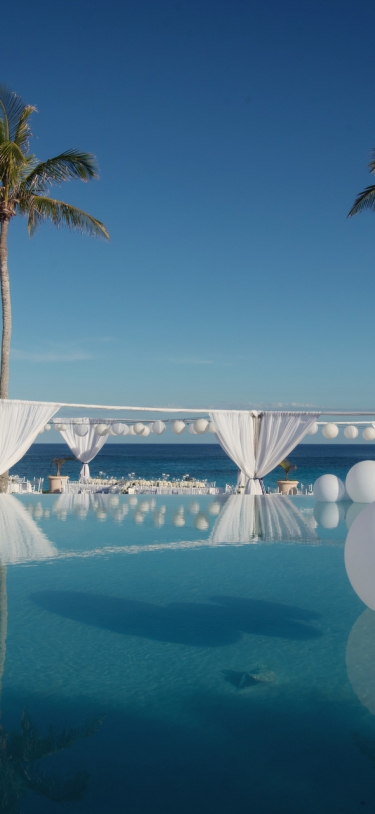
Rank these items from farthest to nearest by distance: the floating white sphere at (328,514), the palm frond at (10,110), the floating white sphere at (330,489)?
the palm frond at (10,110) < the floating white sphere at (330,489) < the floating white sphere at (328,514)

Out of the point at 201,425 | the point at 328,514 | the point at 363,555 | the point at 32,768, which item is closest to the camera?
the point at 32,768

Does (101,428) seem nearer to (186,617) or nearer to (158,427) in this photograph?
(158,427)

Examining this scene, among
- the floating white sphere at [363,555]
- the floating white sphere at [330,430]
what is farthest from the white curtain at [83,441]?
the floating white sphere at [363,555]

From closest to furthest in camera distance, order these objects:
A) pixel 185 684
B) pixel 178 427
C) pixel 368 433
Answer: pixel 185 684 → pixel 178 427 → pixel 368 433

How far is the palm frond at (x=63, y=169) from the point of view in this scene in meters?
11.8

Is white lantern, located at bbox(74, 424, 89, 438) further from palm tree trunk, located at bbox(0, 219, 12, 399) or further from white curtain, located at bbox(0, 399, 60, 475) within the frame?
white curtain, located at bbox(0, 399, 60, 475)

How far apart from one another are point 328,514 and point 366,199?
7.39 meters

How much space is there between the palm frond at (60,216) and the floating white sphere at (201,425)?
205 inches

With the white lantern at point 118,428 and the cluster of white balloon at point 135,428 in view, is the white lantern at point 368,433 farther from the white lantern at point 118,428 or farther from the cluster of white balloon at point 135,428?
the white lantern at point 118,428

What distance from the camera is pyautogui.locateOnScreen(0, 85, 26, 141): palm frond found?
11570mm

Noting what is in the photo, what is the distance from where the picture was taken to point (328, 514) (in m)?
9.12

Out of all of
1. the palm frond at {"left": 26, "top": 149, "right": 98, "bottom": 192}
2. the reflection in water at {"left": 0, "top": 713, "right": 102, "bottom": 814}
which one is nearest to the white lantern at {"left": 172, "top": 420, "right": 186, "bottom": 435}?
the palm frond at {"left": 26, "top": 149, "right": 98, "bottom": 192}

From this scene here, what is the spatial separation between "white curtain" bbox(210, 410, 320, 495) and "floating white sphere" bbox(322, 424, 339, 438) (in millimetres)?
311

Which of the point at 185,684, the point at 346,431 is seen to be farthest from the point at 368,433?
the point at 185,684
